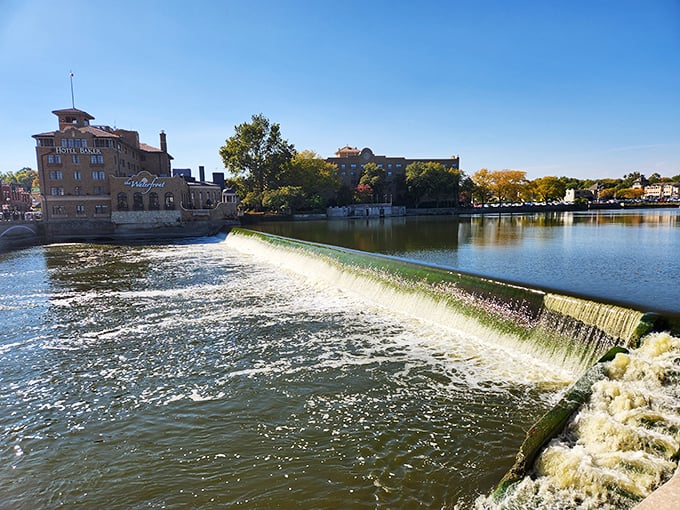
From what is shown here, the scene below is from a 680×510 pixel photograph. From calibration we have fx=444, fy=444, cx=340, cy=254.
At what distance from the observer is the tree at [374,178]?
254 feet

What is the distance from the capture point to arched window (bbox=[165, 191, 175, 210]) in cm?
4638

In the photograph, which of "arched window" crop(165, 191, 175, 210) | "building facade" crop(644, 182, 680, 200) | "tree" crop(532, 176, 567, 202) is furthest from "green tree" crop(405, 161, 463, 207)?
"building facade" crop(644, 182, 680, 200)

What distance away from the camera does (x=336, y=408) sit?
690 centimetres

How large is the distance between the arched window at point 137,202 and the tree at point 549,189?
94.2 m

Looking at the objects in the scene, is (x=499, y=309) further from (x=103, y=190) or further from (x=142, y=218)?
(x=103, y=190)

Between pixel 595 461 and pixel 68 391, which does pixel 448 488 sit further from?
pixel 68 391

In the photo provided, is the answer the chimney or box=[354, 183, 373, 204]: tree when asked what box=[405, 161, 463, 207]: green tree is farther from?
the chimney

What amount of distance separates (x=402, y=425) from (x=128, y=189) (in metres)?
46.2

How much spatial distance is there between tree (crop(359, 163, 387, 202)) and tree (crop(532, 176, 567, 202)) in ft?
166

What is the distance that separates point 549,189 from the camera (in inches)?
4304

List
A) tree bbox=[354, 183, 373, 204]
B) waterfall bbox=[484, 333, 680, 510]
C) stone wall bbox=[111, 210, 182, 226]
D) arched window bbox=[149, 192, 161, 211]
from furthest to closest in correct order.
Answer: tree bbox=[354, 183, 373, 204]
arched window bbox=[149, 192, 161, 211]
stone wall bbox=[111, 210, 182, 226]
waterfall bbox=[484, 333, 680, 510]

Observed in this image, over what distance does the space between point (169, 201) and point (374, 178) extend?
1549 inches

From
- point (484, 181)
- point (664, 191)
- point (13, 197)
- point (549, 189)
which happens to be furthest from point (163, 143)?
point (664, 191)

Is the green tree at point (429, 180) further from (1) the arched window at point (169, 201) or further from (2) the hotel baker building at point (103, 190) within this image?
(1) the arched window at point (169, 201)
